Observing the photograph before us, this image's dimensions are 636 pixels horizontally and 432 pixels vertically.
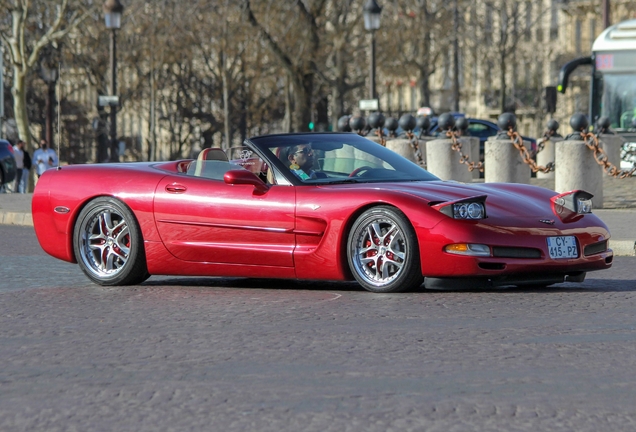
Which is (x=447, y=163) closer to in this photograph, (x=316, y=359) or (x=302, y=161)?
(x=302, y=161)

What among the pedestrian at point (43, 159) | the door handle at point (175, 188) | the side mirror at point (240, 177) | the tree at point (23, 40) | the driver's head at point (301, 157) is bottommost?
the door handle at point (175, 188)

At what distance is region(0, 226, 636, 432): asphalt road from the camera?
5375 millimetres

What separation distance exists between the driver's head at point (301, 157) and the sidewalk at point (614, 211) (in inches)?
181

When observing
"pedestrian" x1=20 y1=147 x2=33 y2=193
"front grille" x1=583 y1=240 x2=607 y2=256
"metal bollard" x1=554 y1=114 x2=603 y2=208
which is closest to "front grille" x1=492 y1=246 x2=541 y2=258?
"front grille" x1=583 y1=240 x2=607 y2=256

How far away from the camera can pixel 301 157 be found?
10.0m

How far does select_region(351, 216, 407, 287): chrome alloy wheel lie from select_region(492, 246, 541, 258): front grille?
0.60 m

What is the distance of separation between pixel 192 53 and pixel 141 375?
4848 centimetres

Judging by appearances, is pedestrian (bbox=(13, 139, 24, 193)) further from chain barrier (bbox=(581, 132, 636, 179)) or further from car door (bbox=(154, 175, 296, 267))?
car door (bbox=(154, 175, 296, 267))

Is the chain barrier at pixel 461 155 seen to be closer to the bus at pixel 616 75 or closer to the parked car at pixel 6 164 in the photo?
the bus at pixel 616 75

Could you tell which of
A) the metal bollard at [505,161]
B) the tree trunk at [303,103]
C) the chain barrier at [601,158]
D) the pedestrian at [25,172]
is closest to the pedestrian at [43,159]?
the pedestrian at [25,172]

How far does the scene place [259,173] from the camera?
33.6ft

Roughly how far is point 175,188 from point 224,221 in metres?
0.51

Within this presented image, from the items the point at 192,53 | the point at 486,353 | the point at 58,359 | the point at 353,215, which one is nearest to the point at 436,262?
the point at 353,215

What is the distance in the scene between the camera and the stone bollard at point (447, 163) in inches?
847
